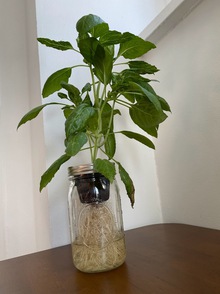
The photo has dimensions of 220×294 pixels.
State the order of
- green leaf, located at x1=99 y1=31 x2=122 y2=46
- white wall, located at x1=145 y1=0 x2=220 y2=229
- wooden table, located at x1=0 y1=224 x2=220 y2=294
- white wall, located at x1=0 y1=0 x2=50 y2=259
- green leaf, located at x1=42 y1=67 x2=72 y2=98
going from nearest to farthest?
wooden table, located at x1=0 y1=224 x2=220 y2=294 → green leaf, located at x1=99 y1=31 x2=122 y2=46 → green leaf, located at x1=42 y1=67 x2=72 y2=98 → white wall, located at x1=145 y1=0 x2=220 y2=229 → white wall, located at x1=0 y1=0 x2=50 y2=259

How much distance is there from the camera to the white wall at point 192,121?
2.55 feet

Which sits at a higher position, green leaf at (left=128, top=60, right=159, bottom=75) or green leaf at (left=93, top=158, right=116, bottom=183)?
green leaf at (left=128, top=60, right=159, bottom=75)

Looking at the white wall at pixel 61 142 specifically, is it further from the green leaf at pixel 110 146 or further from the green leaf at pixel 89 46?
the green leaf at pixel 89 46

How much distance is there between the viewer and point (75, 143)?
0.51 metres

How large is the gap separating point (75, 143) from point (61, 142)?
416 mm

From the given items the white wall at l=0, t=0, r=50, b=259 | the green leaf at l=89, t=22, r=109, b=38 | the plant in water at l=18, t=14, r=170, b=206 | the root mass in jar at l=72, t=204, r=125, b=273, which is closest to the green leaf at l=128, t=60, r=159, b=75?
the plant in water at l=18, t=14, r=170, b=206

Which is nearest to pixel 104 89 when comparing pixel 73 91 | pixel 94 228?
pixel 73 91

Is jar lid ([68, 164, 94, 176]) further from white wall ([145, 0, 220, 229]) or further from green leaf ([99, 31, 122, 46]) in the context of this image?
white wall ([145, 0, 220, 229])

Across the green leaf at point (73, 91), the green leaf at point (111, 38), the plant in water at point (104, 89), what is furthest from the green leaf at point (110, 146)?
the green leaf at point (111, 38)

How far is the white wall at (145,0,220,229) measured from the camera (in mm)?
777

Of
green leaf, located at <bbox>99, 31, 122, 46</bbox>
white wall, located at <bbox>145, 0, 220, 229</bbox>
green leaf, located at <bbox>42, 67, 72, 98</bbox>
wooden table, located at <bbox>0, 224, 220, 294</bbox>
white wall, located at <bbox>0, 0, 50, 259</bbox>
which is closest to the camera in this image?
wooden table, located at <bbox>0, 224, 220, 294</bbox>

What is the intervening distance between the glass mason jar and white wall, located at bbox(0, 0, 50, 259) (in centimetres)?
41

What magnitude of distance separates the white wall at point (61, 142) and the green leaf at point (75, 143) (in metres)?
0.40

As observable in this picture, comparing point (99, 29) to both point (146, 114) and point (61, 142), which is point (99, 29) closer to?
point (146, 114)
